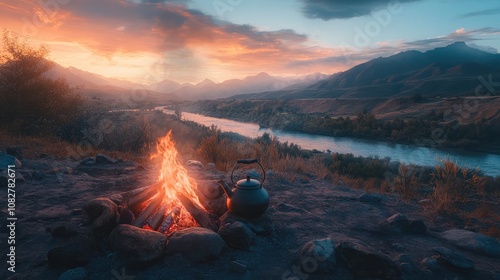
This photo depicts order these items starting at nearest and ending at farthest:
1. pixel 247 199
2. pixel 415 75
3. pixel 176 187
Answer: pixel 247 199
pixel 176 187
pixel 415 75

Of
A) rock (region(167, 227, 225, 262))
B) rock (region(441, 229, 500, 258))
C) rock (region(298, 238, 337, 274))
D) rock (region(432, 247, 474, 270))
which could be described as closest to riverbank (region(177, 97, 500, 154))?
rock (region(441, 229, 500, 258))

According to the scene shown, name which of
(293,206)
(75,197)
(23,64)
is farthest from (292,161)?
(23,64)

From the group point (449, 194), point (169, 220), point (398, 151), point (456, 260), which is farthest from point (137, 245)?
point (398, 151)

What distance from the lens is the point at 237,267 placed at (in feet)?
11.3

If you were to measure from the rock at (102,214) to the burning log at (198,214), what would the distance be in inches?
39.1

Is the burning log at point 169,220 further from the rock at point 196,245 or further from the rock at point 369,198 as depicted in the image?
the rock at point 369,198

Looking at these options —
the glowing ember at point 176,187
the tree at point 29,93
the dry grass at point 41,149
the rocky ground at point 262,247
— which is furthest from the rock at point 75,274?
the tree at point 29,93

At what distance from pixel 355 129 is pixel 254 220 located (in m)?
24.7

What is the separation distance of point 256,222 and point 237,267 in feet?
3.50

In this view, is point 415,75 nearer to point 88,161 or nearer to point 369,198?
point 369,198

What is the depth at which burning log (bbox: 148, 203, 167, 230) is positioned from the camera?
410 centimetres

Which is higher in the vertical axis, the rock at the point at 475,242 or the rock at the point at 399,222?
the rock at the point at 399,222

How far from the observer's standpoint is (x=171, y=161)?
5.58 m

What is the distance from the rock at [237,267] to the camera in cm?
344
